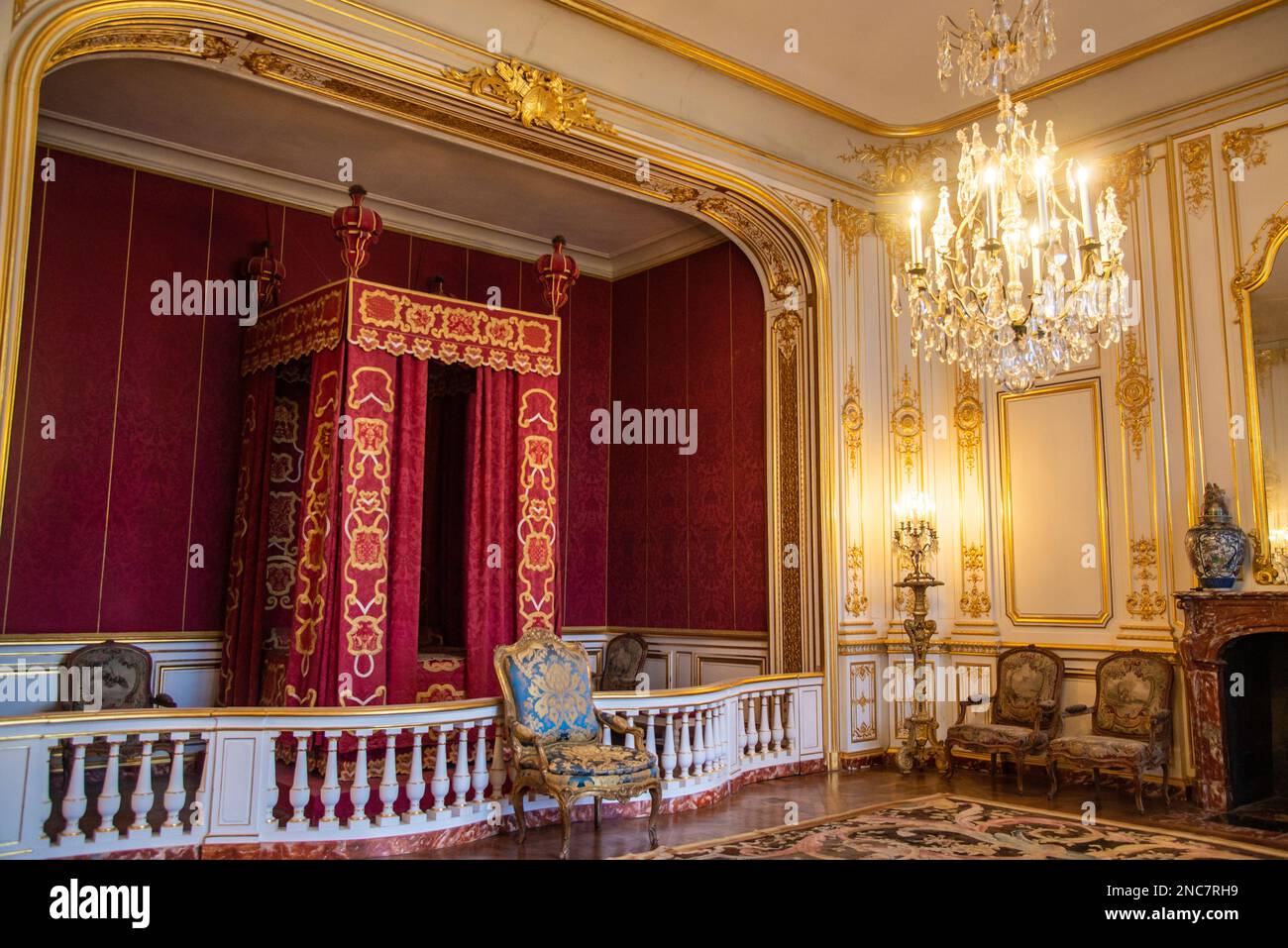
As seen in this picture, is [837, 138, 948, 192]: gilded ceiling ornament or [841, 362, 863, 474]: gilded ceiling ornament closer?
[841, 362, 863, 474]: gilded ceiling ornament

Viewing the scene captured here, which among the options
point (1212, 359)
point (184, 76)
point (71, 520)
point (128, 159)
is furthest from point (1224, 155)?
point (71, 520)

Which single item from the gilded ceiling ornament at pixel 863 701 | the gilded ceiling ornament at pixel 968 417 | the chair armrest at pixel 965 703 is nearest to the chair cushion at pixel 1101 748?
the chair armrest at pixel 965 703

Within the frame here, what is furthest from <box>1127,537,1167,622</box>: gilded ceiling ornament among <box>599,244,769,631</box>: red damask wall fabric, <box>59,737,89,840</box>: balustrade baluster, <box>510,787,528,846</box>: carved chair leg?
<box>59,737,89,840</box>: balustrade baluster

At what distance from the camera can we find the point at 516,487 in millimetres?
6152

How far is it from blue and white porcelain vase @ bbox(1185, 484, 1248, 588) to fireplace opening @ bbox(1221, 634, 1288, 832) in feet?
1.21

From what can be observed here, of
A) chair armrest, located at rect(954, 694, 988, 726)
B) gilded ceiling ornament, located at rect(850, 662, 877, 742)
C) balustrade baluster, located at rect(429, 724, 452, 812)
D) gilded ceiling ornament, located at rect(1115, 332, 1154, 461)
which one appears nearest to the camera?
balustrade baluster, located at rect(429, 724, 452, 812)

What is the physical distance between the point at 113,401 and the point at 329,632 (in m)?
2.37

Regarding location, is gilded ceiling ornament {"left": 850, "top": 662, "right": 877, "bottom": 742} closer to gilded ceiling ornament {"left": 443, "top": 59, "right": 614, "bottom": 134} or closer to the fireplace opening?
the fireplace opening

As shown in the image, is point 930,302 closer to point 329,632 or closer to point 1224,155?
point 1224,155

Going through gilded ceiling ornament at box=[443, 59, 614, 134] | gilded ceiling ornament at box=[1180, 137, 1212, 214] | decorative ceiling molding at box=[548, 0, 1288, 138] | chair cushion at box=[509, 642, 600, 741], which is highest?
decorative ceiling molding at box=[548, 0, 1288, 138]

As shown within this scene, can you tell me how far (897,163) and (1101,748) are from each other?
14.0 ft

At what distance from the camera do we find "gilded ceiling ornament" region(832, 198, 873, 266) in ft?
24.4

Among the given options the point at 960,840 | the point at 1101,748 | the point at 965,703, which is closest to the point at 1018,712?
the point at 965,703

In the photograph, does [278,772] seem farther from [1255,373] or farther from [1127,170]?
[1127,170]
